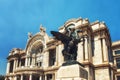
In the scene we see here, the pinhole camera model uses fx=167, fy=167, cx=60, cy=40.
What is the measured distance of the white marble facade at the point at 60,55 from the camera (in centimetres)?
2838

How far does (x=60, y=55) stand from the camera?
32.5 metres

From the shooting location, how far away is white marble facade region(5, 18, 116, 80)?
2838 cm

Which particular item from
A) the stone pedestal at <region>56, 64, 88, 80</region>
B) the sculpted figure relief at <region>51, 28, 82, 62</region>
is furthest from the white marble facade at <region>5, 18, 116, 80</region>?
the stone pedestal at <region>56, 64, 88, 80</region>

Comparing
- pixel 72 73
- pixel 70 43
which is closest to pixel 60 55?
pixel 70 43

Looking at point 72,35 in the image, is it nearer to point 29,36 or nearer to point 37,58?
point 37,58

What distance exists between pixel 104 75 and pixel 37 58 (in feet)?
56.3

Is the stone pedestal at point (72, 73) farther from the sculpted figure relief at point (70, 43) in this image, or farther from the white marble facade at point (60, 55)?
the white marble facade at point (60, 55)

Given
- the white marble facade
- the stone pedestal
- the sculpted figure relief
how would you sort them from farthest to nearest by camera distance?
the white marble facade → the sculpted figure relief → the stone pedestal

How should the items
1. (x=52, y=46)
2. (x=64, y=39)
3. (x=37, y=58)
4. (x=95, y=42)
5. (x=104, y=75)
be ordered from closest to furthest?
(x=64, y=39) → (x=104, y=75) → (x=95, y=42) → (x=52, y=46) → (x=37, y=58)

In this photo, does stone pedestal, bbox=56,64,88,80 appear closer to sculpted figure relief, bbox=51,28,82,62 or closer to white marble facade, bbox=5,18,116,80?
sculpted figure relief, bbox=51,28,82,62

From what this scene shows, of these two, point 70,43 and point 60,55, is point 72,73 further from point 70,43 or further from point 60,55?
point 60,55

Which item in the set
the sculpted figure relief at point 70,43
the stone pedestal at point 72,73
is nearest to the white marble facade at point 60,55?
the sculpted figure relief at point 70,43

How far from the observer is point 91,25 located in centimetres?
3241

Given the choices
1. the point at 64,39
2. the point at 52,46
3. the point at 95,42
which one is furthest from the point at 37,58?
the point at 64,39
